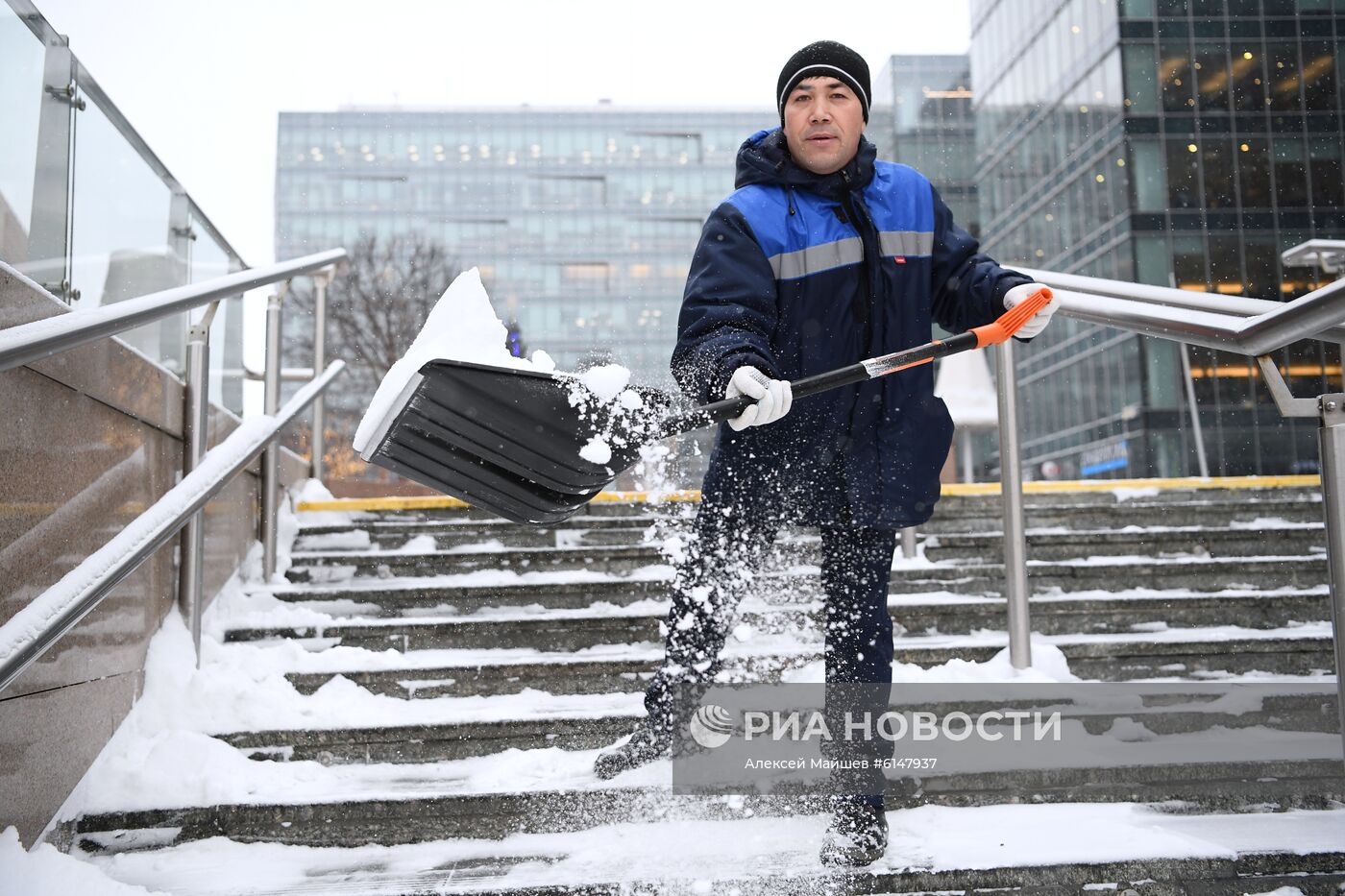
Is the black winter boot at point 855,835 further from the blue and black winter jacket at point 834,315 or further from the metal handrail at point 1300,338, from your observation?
the metal handrail at point 1300,338

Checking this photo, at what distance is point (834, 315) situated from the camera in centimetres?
248

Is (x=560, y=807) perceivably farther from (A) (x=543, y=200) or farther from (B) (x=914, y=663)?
(A) (x=543, y=200)

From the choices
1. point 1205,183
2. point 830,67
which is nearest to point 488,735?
point 830,67

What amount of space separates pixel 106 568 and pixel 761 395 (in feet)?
4.47

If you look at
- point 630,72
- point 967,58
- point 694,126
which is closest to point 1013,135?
point 967,58

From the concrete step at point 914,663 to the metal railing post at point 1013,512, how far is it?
16cm

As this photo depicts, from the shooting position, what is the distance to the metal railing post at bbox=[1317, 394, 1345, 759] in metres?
2.07

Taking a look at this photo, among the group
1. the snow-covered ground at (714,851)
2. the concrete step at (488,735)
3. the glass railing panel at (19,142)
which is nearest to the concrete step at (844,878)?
the snow-covered ground at (714,851)

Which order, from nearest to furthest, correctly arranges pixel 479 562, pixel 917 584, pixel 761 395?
pixel 761 395
pixel 917 584
pixel 479 562

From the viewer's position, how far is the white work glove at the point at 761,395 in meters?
2.12

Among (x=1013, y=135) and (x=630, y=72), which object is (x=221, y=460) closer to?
(x=1013, y=135)

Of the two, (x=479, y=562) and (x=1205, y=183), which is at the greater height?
(x=1205, y=183)

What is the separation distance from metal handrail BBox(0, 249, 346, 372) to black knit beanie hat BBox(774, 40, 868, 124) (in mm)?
1534

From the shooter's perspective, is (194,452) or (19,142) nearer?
(19,142)
